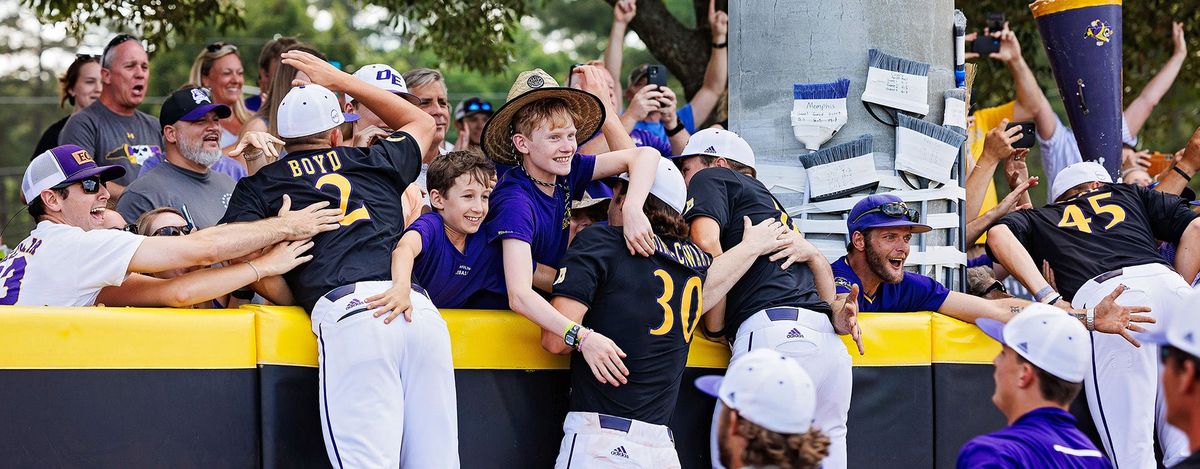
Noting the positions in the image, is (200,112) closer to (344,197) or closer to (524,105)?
(344,197)

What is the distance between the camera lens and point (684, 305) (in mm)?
5832

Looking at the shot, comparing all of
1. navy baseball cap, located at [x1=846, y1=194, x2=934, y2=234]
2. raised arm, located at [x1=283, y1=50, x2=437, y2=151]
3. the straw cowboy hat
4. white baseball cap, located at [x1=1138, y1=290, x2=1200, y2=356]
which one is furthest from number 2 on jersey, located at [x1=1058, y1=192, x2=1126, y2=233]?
white baseball cap, located at [x1=1138, y1=290, x2=1200, y2=356]

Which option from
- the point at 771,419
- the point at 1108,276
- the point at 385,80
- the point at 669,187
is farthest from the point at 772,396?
the point at 1108,276

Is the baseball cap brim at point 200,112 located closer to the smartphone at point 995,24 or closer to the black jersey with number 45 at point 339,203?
the black jersey with number 45 at point 339,203

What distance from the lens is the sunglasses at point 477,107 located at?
Result: 1012cm

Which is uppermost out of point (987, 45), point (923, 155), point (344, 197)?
point (987, 45)

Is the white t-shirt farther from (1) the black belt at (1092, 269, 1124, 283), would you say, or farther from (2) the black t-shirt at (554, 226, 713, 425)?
(1) the black belt at (1092, 269, 1124, 283)

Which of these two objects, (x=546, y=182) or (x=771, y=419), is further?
(x=546, y=182)

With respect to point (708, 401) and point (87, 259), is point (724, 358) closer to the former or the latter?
point (708, 401)

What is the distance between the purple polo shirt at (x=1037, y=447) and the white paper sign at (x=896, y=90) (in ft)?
10.1

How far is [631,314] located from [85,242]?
229 centimetres

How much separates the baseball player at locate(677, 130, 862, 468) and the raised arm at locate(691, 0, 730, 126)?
11.1ft

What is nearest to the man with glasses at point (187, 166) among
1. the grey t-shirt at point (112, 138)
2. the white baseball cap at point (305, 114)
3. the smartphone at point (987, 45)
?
the white baseball cap at point (305, 114)

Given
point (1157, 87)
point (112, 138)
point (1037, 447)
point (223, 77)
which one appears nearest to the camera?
point (1037, 447)
